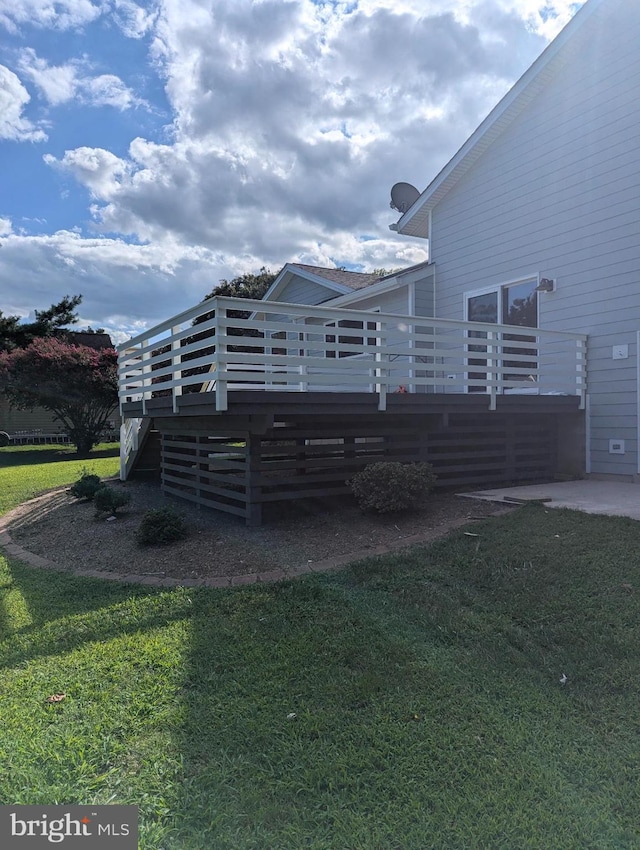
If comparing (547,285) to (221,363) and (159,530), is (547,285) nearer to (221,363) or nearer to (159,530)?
(221,363)

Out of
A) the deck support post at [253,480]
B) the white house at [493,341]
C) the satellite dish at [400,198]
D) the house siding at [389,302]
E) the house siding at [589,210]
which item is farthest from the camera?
the satellite dish at [400,198]

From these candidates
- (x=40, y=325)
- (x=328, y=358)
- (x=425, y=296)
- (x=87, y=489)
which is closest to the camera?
(x=328, y=358)

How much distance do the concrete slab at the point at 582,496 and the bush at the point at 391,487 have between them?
4.10 ft

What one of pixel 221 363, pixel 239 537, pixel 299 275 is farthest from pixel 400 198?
pixel 239 537

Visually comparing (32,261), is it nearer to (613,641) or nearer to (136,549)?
(136,549)

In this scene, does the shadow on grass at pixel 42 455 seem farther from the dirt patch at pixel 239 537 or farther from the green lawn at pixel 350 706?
the green lawn at pixel 350 706

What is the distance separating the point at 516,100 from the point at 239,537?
9165mm

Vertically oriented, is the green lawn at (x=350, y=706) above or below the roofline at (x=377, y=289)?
below

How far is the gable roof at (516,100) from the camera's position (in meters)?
8.60

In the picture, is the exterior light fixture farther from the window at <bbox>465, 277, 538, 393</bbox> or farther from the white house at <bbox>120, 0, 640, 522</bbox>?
the window at <bbox>465, 277, 538, 393</bbox>

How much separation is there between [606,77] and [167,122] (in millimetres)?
9067

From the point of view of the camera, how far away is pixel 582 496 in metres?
6.61

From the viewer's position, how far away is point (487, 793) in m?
1.95

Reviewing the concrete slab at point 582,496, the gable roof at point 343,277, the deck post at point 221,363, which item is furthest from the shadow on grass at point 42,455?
→ the concrete slab at point 582,496
